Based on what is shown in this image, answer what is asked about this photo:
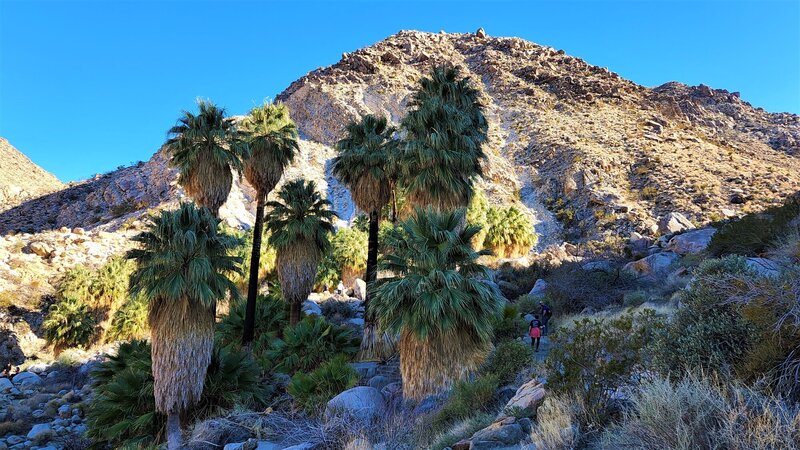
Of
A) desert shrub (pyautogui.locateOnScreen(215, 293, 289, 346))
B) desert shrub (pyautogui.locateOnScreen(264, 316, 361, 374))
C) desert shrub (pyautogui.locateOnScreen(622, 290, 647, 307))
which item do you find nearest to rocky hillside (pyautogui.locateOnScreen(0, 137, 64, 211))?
desert shrub (pyautogui.locateOnScreen(215, 293, 289, 346))

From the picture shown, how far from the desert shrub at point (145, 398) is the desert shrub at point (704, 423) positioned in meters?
12.5

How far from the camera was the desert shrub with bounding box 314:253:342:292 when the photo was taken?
1350 inches

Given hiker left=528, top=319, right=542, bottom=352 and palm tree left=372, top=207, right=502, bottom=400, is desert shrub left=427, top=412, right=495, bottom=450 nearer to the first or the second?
palm tree left=372, top=207, right=502, bottom=400

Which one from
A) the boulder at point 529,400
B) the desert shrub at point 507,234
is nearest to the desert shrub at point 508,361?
the boulder at point 529,400

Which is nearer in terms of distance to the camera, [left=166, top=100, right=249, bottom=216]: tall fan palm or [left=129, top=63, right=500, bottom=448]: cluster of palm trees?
[left=129, top=63, right=500, bottom=448]: cluster of palm trees

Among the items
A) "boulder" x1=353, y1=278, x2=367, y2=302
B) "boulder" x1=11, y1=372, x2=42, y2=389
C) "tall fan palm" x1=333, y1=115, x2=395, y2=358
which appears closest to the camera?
"tall fan palm" x1=333, y1=115, x2=395, y2=358

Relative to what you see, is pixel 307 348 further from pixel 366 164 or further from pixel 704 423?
pixel 704 423

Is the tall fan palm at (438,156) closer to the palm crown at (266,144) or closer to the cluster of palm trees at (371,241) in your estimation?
the cluster of palm trees at (371,241)

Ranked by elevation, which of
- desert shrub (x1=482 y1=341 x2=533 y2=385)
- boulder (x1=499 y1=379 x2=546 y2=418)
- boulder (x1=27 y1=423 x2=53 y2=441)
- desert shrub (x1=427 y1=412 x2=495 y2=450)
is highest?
desert shrub (x1=482 y1=341 x2=533 y2=385)

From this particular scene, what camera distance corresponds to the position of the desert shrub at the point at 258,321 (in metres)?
23.3

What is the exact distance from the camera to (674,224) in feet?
122

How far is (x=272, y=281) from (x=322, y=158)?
32.0m

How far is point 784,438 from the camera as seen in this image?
3.97 metres

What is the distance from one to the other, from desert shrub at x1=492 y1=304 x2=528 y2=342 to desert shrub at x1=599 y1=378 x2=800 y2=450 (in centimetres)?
1358
